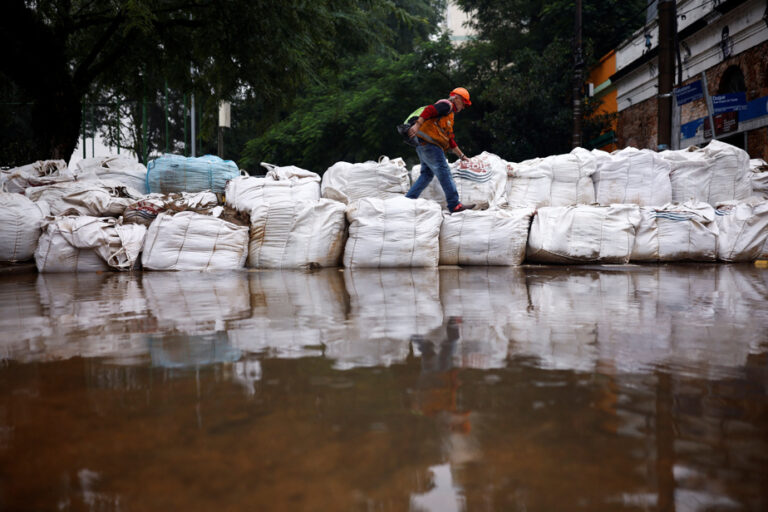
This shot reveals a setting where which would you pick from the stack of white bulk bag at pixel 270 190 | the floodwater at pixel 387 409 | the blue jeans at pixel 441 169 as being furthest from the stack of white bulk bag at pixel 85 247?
the blue jeans at pixel 441 169

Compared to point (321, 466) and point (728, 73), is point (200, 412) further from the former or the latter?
point (728, 73)

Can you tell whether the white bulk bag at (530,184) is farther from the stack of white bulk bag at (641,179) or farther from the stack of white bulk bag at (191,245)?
the stack of white bulk bag at (191,245)

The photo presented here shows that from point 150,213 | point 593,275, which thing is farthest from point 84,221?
point 593,275

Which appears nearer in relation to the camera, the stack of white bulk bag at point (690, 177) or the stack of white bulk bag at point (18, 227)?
the stack of white bulk bag at point (18, 227)

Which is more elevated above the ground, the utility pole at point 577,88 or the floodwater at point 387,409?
the utility pole at point 577,88

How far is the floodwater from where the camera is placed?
3.34ft

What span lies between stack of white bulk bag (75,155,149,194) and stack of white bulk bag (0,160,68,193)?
295 millimetres

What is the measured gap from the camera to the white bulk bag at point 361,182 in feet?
19.9

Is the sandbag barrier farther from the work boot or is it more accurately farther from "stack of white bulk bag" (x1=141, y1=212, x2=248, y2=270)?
the work boot

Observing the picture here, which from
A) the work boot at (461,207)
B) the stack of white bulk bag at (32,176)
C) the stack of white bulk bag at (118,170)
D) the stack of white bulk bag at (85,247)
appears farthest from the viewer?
the stack of white bulk bag at (118,170)

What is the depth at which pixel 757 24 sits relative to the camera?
1064cm

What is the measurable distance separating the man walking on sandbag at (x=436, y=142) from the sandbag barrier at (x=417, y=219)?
Answer: 0.27 m

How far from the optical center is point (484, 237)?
5.24m

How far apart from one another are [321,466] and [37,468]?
1.72ft
